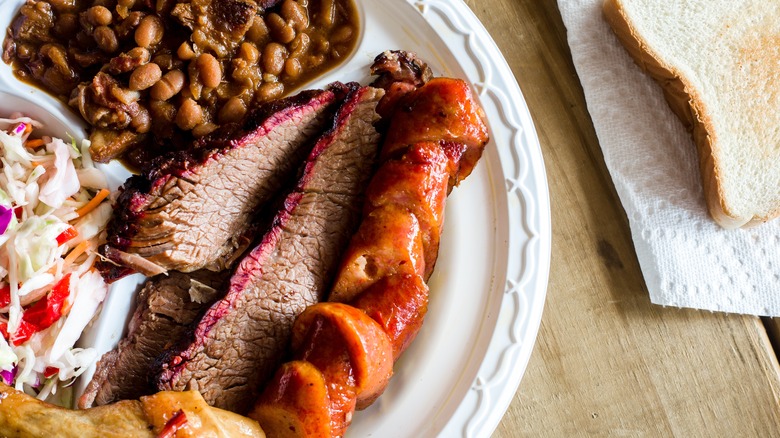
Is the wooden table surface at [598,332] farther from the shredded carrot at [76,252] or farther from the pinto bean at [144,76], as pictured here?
the shredded carrot at [76,252]

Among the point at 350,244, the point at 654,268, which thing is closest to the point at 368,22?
the point at 350,244

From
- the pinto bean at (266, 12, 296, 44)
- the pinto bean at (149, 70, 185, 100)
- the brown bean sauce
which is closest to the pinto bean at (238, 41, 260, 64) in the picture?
the brown bean sauce

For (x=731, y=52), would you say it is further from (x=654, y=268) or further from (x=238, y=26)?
(x=238, y=26)

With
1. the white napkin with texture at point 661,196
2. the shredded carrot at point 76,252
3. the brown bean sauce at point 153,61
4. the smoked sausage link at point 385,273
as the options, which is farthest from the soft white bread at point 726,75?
the shredded carrot at point 76,252

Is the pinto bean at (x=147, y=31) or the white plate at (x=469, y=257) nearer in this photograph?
the pinto bean at (x=147, y=31)

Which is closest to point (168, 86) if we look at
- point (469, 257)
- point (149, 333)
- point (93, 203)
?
point (93, 203)

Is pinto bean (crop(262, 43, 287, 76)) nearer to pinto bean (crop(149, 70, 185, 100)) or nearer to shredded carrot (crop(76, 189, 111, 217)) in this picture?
pinto bean (crop(149, 70, 185, 100))
